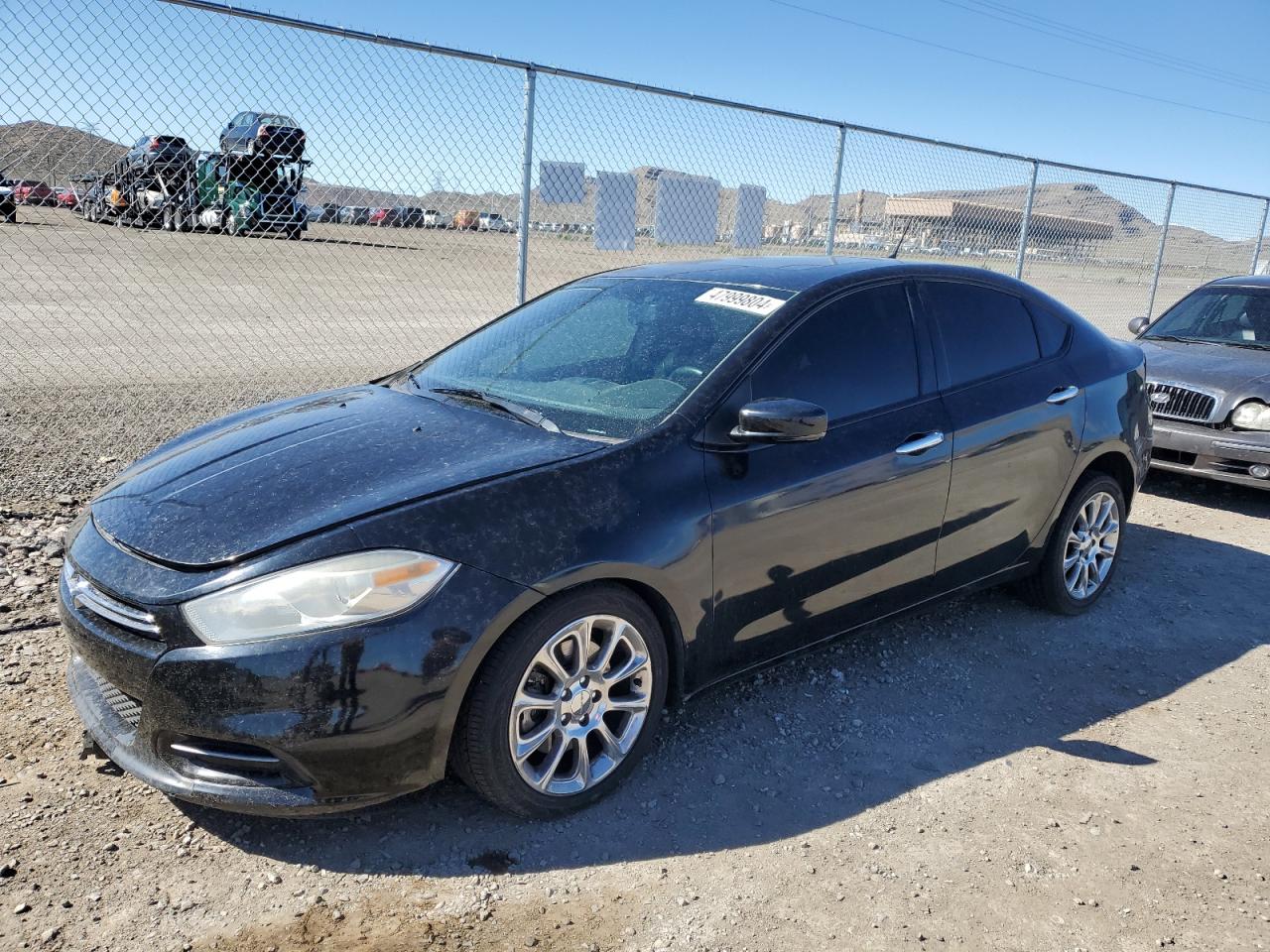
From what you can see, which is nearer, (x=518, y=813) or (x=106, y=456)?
(x=518, y=813)

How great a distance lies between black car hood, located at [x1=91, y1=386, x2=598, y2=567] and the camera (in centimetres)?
266

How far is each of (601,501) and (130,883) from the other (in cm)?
164

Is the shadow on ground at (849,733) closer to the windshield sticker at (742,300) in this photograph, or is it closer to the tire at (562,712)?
the tire at (562,712)

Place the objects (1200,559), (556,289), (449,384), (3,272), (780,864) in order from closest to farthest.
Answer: (780,864) < (449,384) < (556,289) < (1200,559) < (3,272)

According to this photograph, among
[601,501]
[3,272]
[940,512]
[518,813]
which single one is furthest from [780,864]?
[3,272]

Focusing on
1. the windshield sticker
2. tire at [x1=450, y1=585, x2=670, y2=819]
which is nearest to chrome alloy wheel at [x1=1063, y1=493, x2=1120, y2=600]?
the windshield sticker

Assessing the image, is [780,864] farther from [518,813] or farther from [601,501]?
[601,501]

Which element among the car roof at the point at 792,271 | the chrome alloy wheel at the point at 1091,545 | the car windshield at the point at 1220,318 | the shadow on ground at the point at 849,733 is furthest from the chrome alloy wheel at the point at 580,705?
the car windshield at the point at 1220,318

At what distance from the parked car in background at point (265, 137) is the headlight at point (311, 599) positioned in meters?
4.55

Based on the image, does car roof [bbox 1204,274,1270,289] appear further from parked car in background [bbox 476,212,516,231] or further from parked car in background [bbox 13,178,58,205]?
parked car in background [bbox 13,178,58,205]

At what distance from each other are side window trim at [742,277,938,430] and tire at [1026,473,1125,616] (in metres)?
1.23

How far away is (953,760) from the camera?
11.1ft

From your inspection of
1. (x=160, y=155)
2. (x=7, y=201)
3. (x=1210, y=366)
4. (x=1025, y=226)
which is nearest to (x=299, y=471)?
(x=160, y=155)

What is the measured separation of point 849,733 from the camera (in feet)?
11.5
